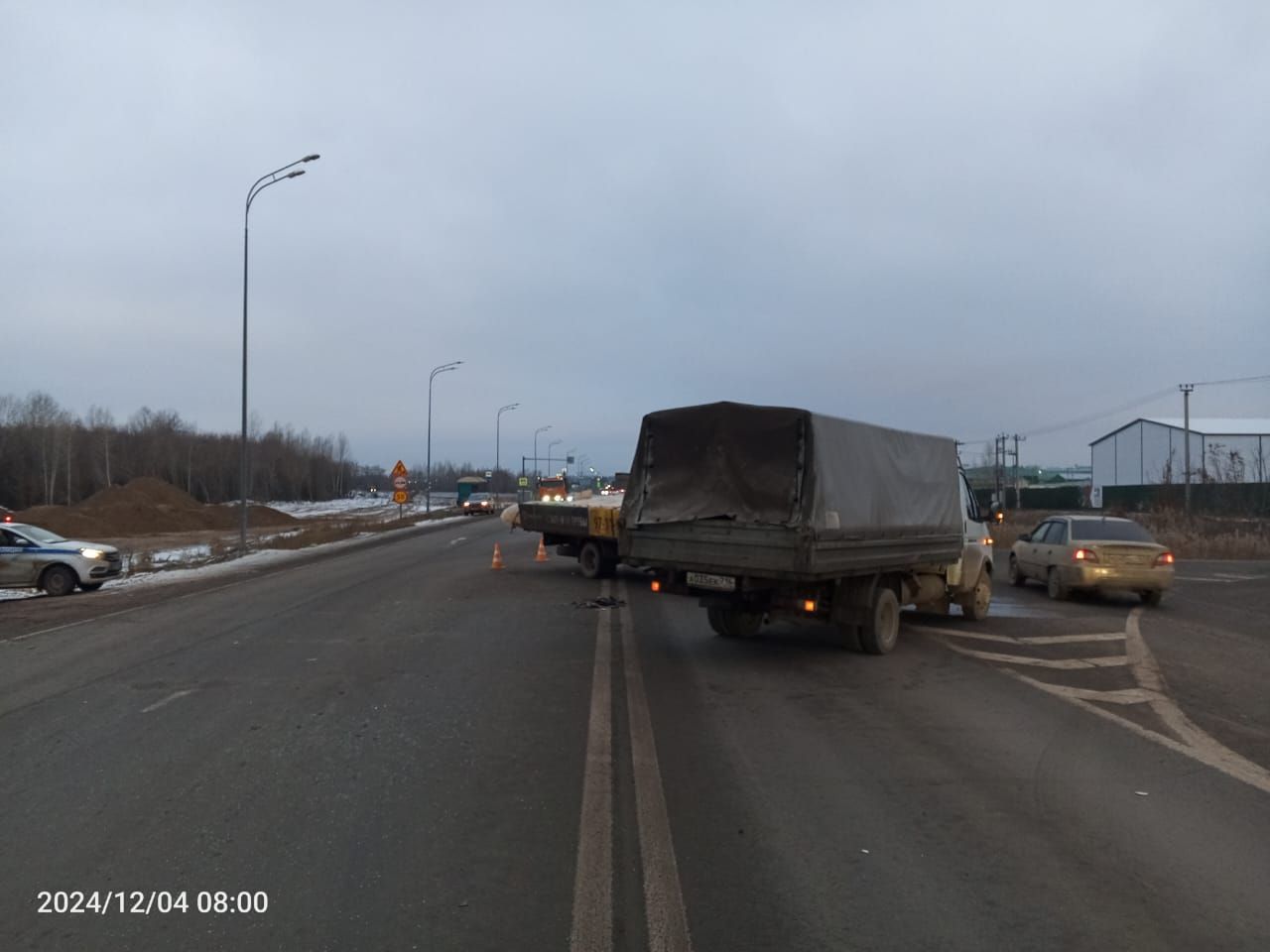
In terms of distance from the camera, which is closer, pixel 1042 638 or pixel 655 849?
pixel 655 849

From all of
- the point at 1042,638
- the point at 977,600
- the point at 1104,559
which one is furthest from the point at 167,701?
the point at 1104,559

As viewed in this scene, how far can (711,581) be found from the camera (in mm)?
10609

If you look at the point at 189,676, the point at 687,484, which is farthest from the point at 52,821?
the point at 687,484

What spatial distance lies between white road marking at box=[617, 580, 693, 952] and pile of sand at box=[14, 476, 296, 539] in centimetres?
5104

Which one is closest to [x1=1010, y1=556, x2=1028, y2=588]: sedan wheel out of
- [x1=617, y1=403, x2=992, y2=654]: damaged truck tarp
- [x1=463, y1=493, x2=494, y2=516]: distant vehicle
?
[x1=617, y1=403, x2=992, y2=654]: damaged truck tarp

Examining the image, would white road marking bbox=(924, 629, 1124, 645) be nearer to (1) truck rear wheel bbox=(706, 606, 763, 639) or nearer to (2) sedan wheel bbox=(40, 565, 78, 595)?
(1) truck rear wheel bbox=(706, 606, 763, 639)

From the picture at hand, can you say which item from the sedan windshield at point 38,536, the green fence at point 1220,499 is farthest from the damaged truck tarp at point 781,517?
the green fence at point 1220,499

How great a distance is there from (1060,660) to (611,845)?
7.87 m

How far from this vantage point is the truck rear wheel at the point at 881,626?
36.1 feet

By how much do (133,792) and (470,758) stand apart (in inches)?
81.4

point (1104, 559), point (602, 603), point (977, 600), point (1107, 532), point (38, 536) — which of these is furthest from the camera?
point (38, 536)

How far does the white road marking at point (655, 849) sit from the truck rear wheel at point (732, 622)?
398cm

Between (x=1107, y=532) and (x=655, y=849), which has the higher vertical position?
(x=1107, y=532)

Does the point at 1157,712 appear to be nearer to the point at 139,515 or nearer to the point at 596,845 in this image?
the point at 596,845
